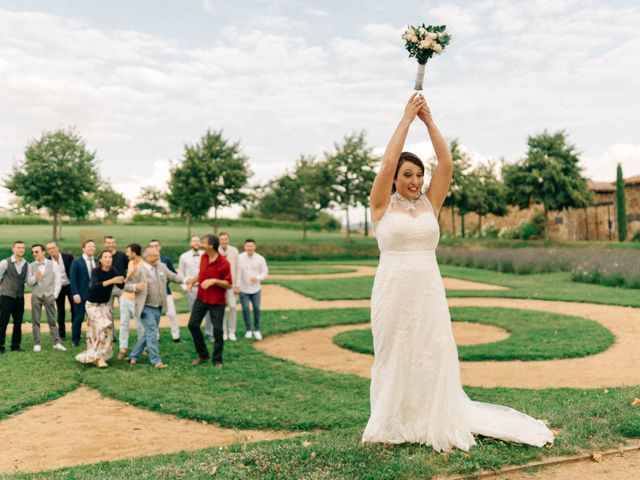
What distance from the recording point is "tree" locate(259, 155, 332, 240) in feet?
141

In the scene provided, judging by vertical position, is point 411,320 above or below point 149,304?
above

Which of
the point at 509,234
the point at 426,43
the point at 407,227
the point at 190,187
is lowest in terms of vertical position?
the point at 509,234

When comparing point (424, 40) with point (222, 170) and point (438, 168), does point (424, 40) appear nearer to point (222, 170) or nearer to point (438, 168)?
point (438, 168)

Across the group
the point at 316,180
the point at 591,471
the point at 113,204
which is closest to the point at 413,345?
the point at 591,471

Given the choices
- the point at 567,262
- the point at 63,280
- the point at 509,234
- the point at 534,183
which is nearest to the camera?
the point at 63,280

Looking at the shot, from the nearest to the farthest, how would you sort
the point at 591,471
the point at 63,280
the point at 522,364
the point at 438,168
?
1. the point at 591,471
2. the point at 438,168
3. the point at 522,364
4. the point at 63,280

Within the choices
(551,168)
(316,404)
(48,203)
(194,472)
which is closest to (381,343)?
(194,472)

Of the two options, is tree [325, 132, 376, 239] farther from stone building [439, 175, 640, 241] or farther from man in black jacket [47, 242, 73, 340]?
man in black jacket [47, 242, 73, 340]

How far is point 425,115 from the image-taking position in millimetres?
4395

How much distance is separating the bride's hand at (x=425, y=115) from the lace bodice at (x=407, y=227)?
60 centimetres

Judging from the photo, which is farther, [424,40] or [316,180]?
[316,180]

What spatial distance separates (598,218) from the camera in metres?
46.6

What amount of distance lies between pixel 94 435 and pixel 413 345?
147 inches

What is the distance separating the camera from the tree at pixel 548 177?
1615 inches
